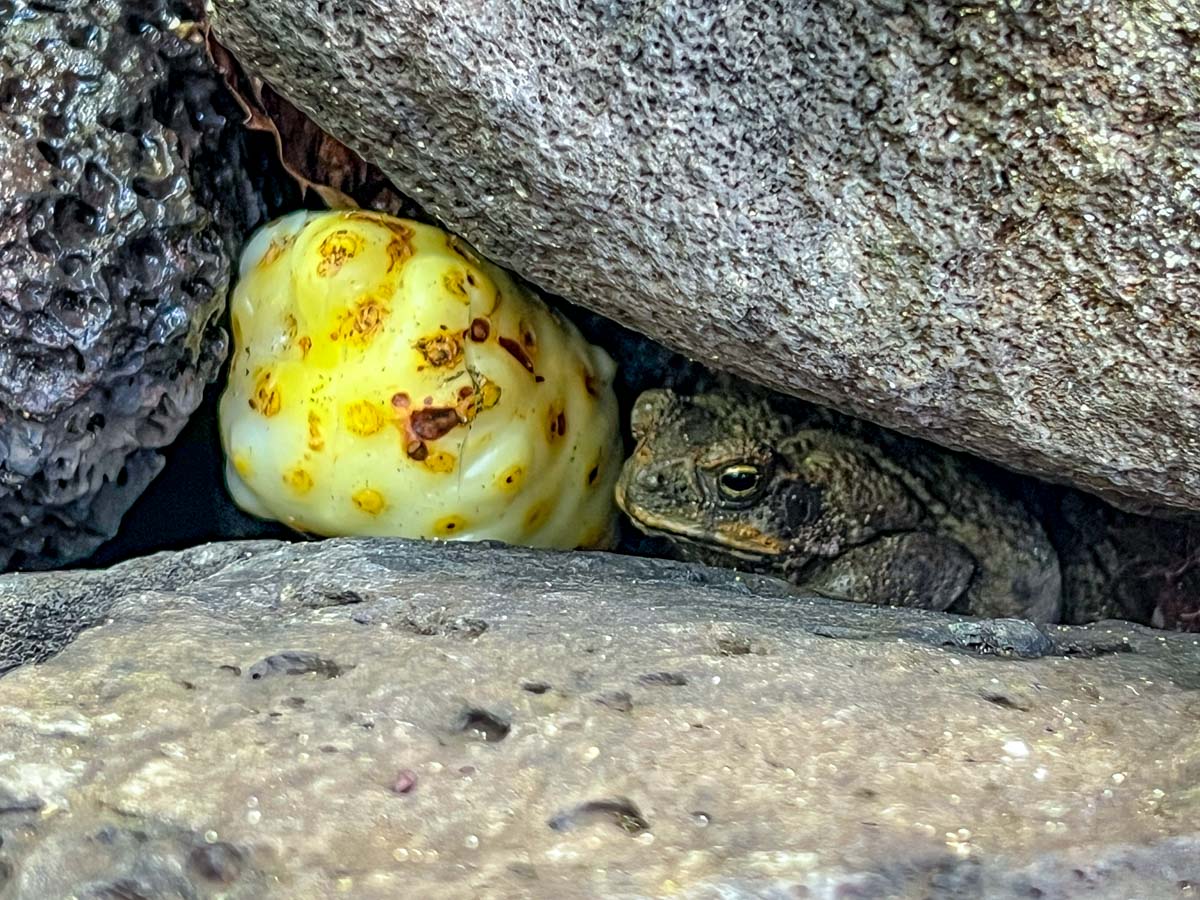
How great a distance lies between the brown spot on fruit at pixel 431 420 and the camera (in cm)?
215

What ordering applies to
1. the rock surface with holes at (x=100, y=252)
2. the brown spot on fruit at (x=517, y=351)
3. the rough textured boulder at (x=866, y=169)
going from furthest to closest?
the brown spot on fruit at (x=517, y=351) → the rock surface with holes at (x=100, y=252) → the rough textured boulder at (x=866, y=169)

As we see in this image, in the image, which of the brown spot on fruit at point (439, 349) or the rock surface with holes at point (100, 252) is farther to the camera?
the brown spot on fruit at point (439, 349)

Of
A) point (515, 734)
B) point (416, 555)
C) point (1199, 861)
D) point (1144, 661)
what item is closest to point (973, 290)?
point (1144, 661)

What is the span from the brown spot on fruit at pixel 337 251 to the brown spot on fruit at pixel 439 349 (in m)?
0.24

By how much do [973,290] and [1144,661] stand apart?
0.63m

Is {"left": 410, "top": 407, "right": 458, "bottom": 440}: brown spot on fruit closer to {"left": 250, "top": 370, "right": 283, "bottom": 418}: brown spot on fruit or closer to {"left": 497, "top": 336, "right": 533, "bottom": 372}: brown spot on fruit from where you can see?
{"left": 497, "top": 336, "right": 533, "bottom": 372}: brown spot on fruit

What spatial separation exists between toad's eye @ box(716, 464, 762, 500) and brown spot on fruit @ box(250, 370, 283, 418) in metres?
1.02

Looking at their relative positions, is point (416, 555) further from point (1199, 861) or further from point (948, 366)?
point (1199, 861)

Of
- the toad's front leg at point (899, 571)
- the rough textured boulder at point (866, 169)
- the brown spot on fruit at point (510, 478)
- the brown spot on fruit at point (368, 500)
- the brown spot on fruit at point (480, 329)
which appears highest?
the rough textured boulder at point (866, 169)

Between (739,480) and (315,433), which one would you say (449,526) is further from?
(739,480)

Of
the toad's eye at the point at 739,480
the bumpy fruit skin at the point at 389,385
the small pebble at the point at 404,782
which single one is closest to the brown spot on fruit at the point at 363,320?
the bumpy fruit skin at the point at 389,385

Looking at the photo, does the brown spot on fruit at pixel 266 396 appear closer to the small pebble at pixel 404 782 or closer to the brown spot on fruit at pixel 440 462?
the brown spot on fruit at pixel 440 462

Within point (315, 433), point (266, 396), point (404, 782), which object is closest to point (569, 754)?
point (404, 782)

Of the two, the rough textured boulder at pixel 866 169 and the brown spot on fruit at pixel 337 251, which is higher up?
the rough textured boulder at pixel 866 169
